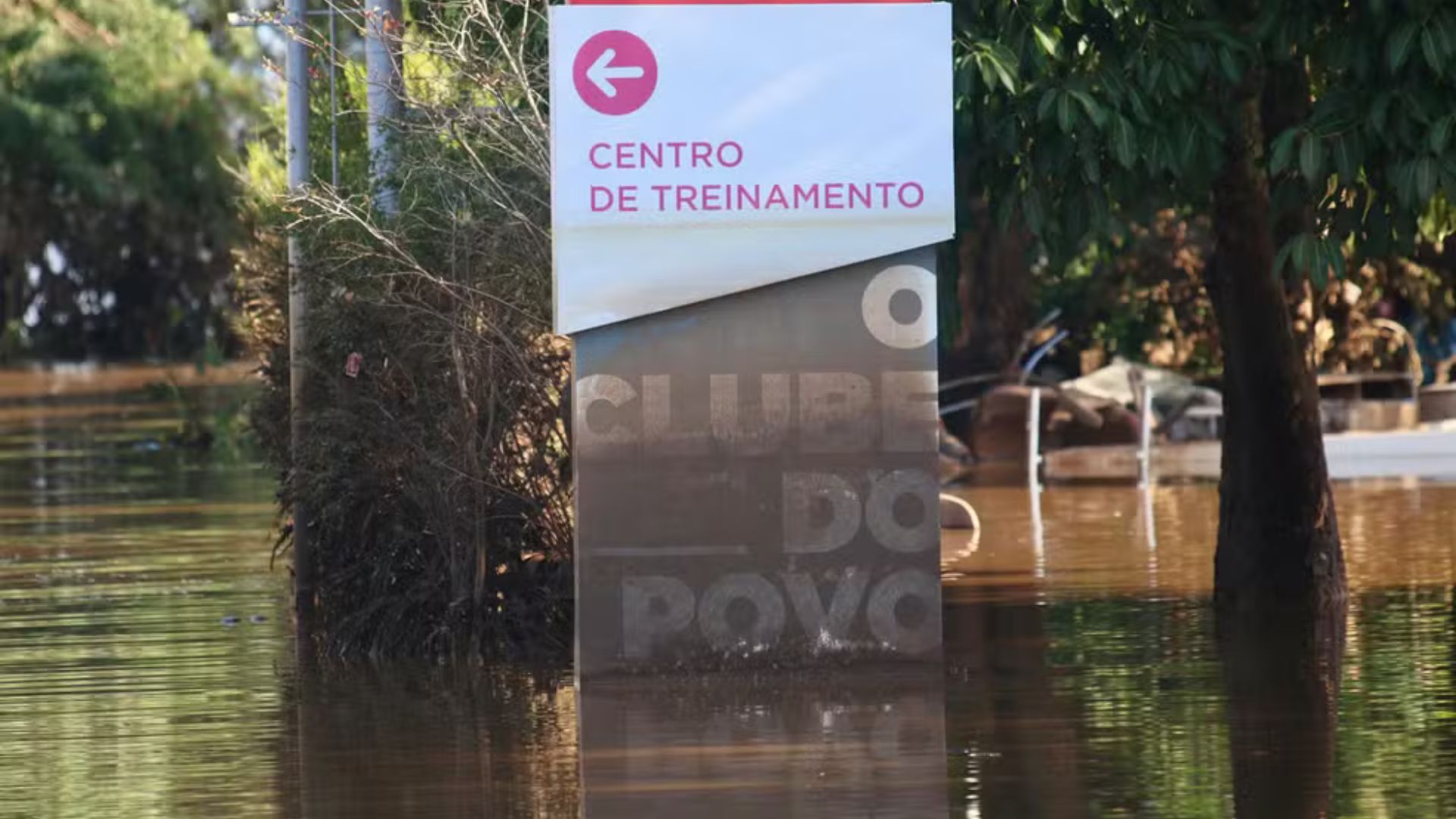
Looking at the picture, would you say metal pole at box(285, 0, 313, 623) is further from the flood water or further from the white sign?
the white sign

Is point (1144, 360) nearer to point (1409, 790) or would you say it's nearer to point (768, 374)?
point (768, 374)

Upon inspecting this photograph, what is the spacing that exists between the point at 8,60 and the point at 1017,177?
3920 centimetres

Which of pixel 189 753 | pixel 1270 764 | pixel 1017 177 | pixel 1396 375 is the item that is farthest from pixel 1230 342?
pixel 1396 375

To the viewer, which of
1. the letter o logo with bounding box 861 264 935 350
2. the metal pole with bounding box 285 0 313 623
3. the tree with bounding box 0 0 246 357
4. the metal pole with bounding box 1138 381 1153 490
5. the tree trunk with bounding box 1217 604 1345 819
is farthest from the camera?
the tree with bounding box 0 0 246 357

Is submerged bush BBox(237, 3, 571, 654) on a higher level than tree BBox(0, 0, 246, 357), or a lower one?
lower

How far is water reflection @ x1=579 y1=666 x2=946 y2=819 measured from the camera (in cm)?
994

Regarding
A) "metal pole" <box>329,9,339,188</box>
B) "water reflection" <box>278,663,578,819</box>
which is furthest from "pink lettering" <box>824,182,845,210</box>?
"metal pole" <box>329,9,339,188</box>

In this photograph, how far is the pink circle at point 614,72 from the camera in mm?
11914

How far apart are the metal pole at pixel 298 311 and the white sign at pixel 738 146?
3.08 m

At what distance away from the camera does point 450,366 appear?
1376 cm

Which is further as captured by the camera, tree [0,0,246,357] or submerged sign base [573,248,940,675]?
tree [0,0,246,357]

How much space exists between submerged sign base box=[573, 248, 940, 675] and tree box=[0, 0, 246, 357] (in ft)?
113

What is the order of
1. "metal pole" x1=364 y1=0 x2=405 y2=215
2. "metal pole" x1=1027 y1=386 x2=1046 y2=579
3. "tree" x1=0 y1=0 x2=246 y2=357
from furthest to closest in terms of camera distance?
"tree" x1=0 y1=0 x2=246 y2=357 → "metal pole" x1=1027 y1=386 x2=1046 y2=579 → "metal pole" x1=364 y1=0 x2=405 y2=215

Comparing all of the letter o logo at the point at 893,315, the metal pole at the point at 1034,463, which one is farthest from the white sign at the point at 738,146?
the metal pole at the point at 1034,463
